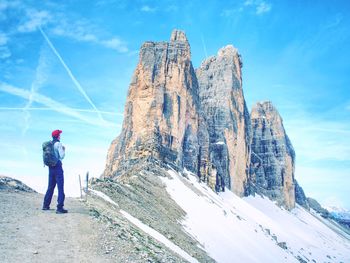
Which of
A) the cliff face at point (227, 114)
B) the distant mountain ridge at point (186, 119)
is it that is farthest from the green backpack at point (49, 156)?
the cliff face at point (227, 114)

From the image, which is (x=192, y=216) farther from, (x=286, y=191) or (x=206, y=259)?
(x=286, y=191)

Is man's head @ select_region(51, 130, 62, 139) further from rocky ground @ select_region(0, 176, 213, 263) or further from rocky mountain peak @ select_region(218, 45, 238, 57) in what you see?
rocky mountain peak @ select_region(218, 45, 238, 57)

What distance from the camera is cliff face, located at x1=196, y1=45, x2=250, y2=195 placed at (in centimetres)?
9060

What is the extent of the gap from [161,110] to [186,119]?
803cm

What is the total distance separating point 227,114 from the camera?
316 feet

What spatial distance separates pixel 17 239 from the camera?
961 centimetres

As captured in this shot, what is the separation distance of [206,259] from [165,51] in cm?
5104

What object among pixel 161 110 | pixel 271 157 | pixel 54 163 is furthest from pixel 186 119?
pixel 271 157

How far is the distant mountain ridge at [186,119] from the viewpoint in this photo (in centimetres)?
5888

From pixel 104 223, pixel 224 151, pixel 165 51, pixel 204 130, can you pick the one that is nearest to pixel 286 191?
pixel 224 151

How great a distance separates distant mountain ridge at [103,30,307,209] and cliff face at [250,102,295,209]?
354cm

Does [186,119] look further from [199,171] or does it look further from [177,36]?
[177,36]

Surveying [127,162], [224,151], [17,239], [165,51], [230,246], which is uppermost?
[165,51]

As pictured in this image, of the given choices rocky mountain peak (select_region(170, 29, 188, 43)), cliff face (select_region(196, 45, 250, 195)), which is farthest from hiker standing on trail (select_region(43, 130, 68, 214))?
cliff face (select_region(196, 45, 250, 195))
